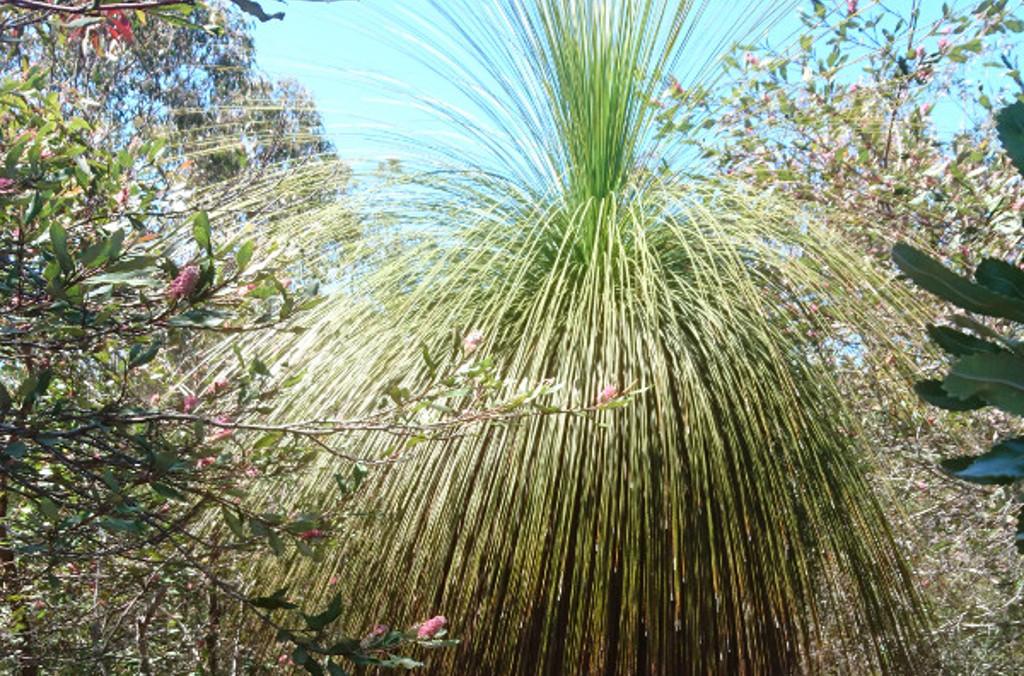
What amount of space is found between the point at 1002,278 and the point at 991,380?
11 centimetres

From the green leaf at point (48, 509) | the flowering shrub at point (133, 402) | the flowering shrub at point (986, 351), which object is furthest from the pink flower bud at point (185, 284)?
the flowering shrub at point (986, 351)

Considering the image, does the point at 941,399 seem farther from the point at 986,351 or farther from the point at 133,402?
the point at 133,402

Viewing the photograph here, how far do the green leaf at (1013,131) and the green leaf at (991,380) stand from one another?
0.13 metres

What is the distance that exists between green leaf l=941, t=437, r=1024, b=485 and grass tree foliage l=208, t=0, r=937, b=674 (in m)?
1.05

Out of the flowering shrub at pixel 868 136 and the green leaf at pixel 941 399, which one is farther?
the flowering shrub at pixel 868 136

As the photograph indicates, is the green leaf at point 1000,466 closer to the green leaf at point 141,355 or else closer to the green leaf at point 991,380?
the green leaf at point 991,380

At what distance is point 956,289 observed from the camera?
2.37 feet

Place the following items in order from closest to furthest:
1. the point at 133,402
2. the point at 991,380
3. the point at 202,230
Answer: the point at 991,380 < the point at 202,230 < the point at 133,402

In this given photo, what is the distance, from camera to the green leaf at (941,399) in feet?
2.43

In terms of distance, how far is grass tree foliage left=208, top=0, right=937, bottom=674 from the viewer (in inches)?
74.2

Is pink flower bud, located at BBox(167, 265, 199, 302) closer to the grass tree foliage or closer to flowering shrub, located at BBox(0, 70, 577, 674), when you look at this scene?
flowering shrub, located at BBox(0, 70, 577, 674)

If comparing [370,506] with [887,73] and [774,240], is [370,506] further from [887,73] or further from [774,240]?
[887,73]

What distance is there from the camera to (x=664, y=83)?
8.57ft

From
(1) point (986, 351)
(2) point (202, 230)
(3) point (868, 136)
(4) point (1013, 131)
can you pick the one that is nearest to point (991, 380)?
(1) point (986, 351)
